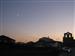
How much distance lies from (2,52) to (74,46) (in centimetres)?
1174

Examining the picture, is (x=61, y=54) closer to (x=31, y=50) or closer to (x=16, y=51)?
(x=31, y=50)

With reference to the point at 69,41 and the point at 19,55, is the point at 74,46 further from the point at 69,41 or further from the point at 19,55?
the point at 19,55

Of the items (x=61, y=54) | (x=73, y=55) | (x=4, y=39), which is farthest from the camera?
(x=4, y=39)

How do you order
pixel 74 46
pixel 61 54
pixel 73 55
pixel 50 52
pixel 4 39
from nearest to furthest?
pixel 50 52 < pixel 61 54 < pixel 73 55 < pixel 74 46 < pixel 4 39

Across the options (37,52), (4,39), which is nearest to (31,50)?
(37,52)

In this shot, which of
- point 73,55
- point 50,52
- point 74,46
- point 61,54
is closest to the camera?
point 50,52

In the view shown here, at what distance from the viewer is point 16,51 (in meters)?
18.9

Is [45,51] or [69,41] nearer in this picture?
[45,51]

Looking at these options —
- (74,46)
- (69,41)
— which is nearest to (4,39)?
(69,41)

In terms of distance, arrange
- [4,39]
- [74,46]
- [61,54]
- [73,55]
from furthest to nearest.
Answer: [4,39] → [74,46] → [73,55] → [61,54]

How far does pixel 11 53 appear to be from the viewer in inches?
742

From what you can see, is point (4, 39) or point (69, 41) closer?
point (69, 41)

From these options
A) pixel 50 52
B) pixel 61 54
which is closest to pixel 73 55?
pixel 61 54

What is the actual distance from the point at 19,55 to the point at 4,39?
1975 centimetres
